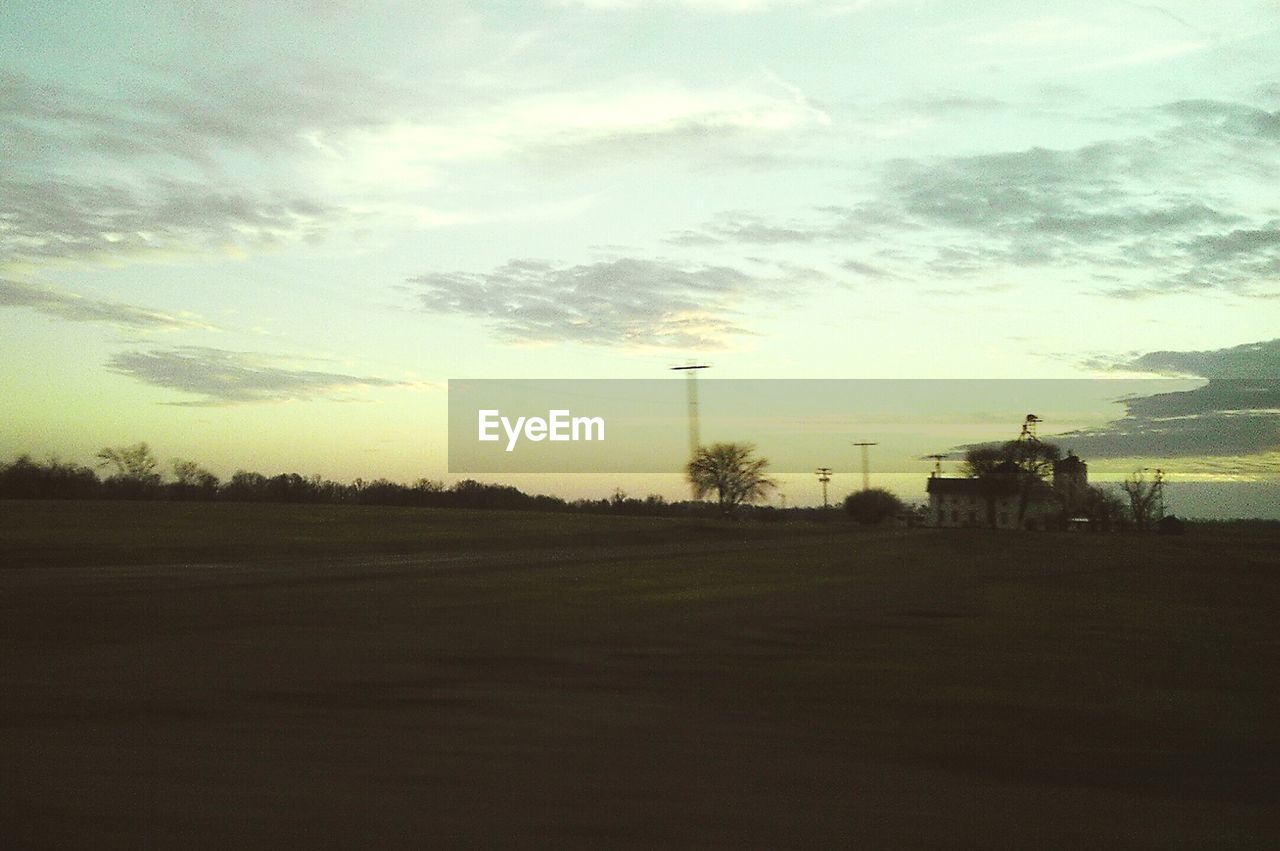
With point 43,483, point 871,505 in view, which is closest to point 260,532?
point 43,483

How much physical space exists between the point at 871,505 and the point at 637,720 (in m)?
111

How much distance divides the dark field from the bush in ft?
324

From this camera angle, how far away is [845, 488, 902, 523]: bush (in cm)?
11506

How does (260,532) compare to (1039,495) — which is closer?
(260,532)

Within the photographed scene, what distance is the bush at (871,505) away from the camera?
115 m

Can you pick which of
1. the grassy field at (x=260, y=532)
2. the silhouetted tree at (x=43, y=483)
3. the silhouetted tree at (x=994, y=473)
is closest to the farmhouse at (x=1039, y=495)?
the silhouetted tree at (x=994, y=473)

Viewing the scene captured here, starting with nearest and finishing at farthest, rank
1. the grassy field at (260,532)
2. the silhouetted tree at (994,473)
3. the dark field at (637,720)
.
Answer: the dark field at (637,720) < the grassy field at (260,532) < the silhouetted tree at (994,473)

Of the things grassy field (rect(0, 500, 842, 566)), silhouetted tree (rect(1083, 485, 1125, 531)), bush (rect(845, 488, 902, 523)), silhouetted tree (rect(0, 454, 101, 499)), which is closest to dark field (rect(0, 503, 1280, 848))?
grassy field (rect(0, 500, 842, 566))

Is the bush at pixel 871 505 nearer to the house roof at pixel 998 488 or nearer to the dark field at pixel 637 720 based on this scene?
the house roof at pixel 998 488

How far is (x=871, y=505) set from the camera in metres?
115

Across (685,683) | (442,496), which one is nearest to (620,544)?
(685,683)

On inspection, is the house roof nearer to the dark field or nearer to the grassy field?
the grassy field

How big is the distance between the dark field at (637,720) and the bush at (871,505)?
98852 mm

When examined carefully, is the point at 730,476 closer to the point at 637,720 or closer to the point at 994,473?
the point at 994,473
